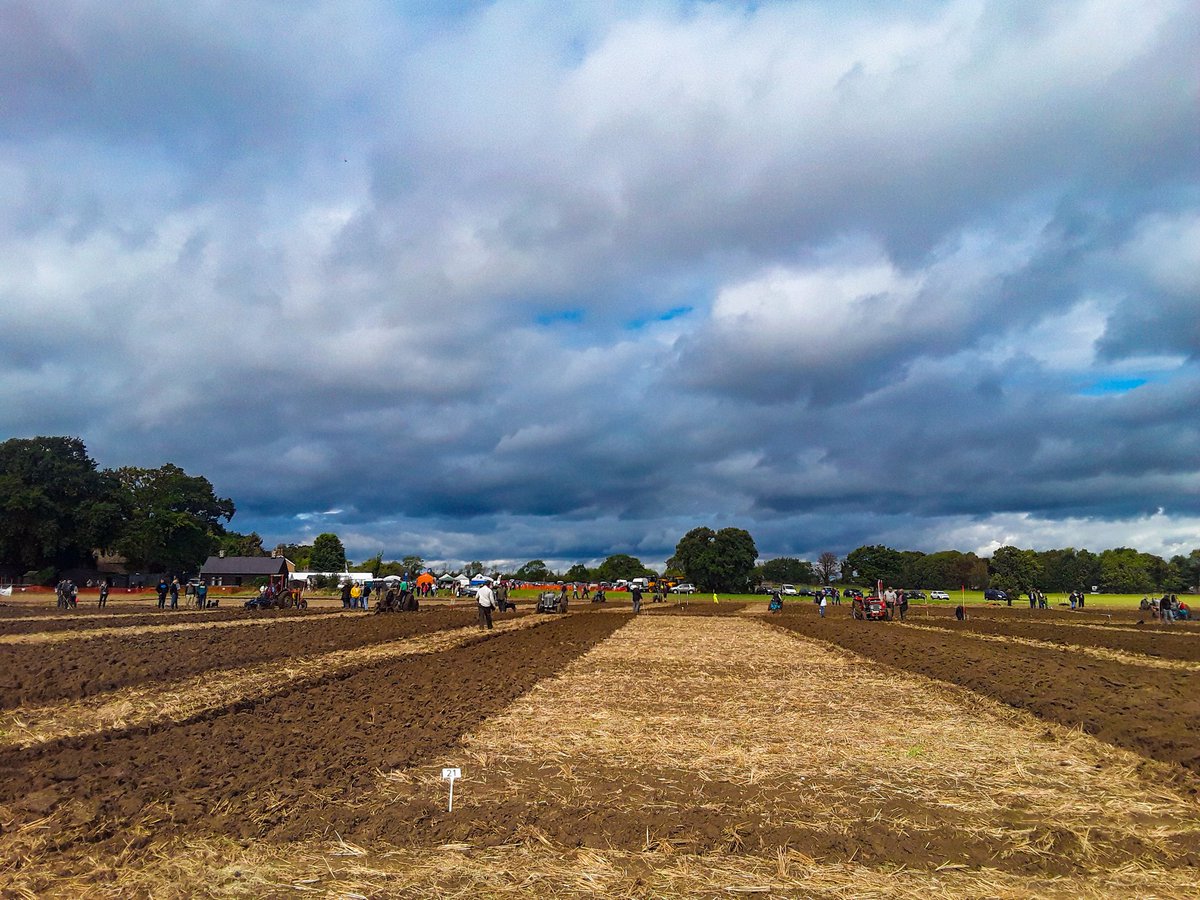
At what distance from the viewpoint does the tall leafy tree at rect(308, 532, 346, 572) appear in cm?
19075

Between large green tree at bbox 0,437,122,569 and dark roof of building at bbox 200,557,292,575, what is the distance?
2052 cm

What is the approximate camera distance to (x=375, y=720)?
13.2 metres

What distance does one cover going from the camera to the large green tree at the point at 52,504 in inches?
3752

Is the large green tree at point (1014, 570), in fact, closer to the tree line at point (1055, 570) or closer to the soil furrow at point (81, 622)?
the tree line at point (1055, 570)

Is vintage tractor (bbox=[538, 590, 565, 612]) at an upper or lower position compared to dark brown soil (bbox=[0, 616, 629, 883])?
lower

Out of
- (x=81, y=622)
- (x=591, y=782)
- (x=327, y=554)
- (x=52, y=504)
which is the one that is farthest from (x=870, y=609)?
(x=327, y=554)

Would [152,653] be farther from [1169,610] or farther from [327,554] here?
[327,554]

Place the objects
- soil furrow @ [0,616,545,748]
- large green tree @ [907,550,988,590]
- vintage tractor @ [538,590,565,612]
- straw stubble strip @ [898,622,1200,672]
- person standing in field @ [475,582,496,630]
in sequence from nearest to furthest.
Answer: soil furrow @ [0,616,545,748] < straw stubble strip @ [898,622,1200,672] < person standing in field @ [475,582,496,630] < vintage tractor @ [538,590,565,612] < large green tree @ [907,550,988,590]

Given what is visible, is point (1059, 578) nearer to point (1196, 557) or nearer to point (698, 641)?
point (1196, 557)

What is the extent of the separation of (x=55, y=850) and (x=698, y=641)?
2752 cm

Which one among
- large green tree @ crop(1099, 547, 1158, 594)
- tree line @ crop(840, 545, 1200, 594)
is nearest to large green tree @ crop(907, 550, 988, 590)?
tree line @ crop(840, 545, 1200, 594)

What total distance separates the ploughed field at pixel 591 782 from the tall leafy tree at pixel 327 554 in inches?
7076

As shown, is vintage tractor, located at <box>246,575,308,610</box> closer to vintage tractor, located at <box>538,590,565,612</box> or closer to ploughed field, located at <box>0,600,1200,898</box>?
vintage tractor, located at <box>538,590,565,612</box>

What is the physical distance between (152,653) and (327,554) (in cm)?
18130
